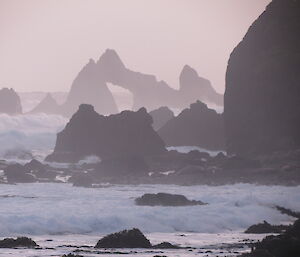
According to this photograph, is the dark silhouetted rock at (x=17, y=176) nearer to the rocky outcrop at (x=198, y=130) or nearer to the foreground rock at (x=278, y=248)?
the rocky outcrop at (x=198, y=130)

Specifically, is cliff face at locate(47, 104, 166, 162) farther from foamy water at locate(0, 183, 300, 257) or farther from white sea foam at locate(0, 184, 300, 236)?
foamy water at locate(0, 183, 300, 257)

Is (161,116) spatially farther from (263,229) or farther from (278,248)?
(278,248)

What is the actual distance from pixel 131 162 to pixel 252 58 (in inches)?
1181

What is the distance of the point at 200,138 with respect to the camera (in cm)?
12750

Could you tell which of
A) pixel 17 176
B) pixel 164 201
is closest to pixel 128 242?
pixel 164 201

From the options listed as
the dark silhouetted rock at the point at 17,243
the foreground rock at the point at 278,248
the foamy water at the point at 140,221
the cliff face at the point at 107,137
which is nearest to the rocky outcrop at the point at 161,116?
the cliff face at the point at 107,137

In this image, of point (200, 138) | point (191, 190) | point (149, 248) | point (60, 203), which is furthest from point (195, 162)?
point (149, 248)

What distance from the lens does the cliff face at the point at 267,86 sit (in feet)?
326

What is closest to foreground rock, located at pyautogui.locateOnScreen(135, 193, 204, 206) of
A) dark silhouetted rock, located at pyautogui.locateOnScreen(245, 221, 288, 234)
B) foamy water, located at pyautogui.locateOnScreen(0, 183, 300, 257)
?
foamy water, located at pyautogui.locateOnScreen(0, 183, 300, 257)

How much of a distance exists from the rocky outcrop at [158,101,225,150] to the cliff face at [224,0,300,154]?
46.8 ft

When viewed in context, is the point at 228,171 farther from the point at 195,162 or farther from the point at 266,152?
the point at 266,152

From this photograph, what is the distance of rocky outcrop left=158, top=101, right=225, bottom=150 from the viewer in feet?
417

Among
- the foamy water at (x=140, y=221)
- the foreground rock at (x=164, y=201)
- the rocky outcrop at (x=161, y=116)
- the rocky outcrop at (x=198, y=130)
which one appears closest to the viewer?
the foamy water at (x=140, y=221)

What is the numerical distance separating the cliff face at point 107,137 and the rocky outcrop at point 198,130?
18991mm
